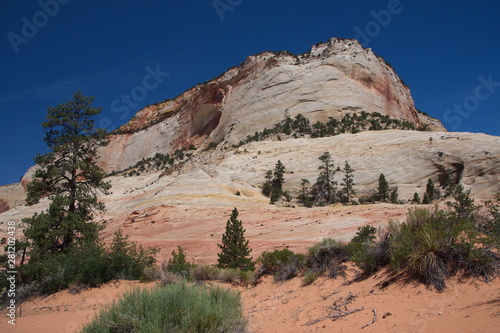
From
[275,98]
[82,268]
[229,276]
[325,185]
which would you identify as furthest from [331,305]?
[275,98]

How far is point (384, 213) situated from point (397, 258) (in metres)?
12.8

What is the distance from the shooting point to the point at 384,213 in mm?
18578

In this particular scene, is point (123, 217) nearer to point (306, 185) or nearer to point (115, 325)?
point (306, 185)

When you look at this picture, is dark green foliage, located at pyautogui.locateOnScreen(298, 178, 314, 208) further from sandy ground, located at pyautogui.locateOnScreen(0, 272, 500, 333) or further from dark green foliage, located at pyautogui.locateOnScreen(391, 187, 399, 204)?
sandy ground, located at pyautogui.locateOnScreen(0, 272, 500, 333)

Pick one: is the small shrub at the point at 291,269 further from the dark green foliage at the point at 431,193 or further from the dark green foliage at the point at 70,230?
the dark green foliage at the point at 431,193

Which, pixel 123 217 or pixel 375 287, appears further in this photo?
→ pixel 123 217

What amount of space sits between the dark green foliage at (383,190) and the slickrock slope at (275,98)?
2711 centimetres

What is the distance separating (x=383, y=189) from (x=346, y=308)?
23.7m

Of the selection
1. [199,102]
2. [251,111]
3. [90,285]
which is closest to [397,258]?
[90,285]

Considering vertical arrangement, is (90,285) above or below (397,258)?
below

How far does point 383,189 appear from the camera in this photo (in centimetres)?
2805

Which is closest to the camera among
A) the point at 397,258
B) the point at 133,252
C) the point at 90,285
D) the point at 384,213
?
the point at 397,258

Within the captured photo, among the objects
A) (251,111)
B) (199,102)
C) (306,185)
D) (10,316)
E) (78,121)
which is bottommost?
(10,316)

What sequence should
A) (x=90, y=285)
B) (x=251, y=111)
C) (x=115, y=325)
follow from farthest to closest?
(x=251, y=111)
(x=90, y=285)
(x=115, y=325)
